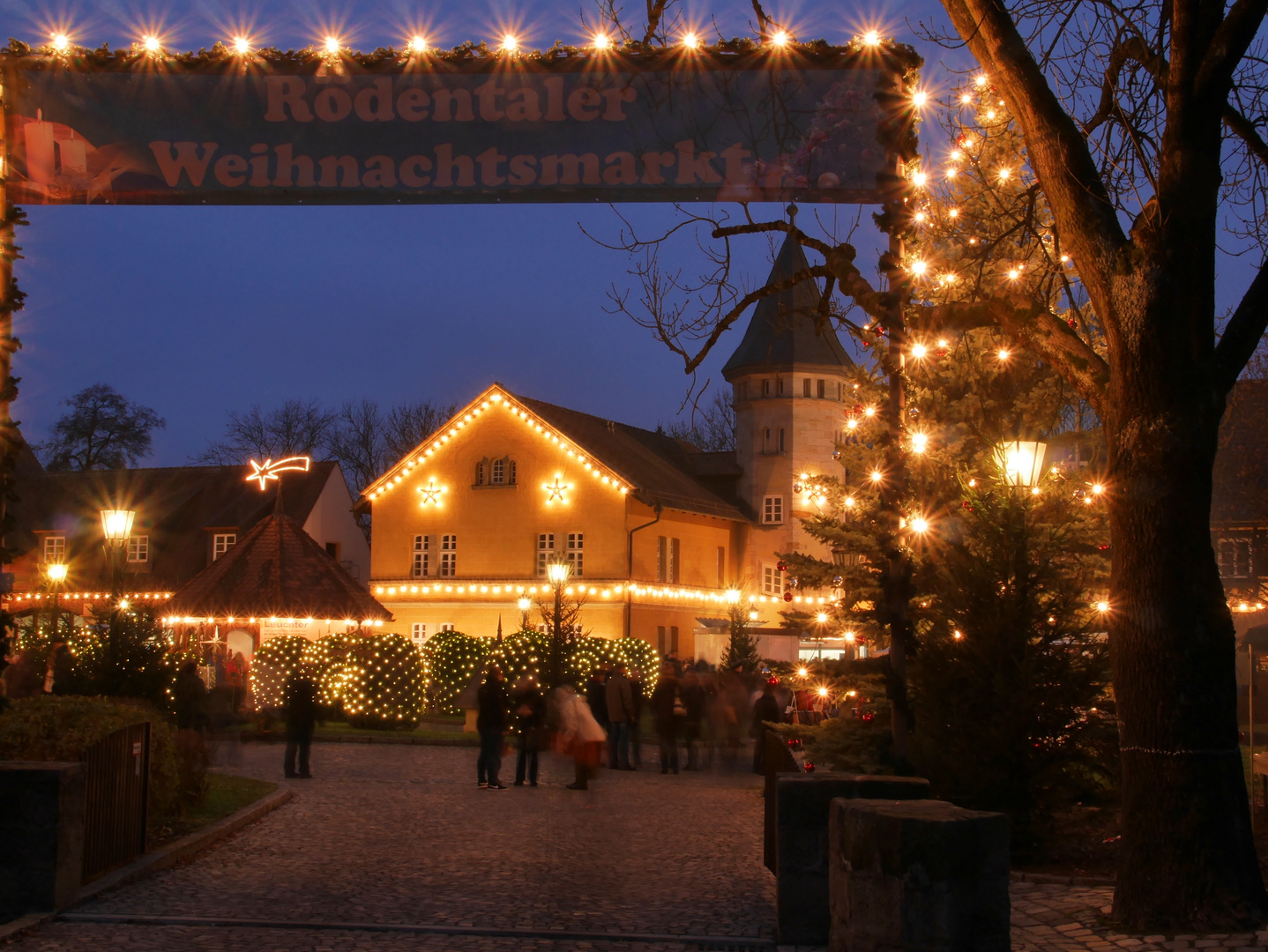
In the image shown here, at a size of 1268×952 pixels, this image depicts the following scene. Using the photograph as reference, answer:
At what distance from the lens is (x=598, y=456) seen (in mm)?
49312

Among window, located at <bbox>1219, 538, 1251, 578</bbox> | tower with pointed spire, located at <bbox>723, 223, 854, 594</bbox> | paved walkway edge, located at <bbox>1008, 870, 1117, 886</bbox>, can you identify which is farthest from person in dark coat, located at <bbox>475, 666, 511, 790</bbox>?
tower with pointed spire, located at <bbox>723, 223, 854, 594</bbox>

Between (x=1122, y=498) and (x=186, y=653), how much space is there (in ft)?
78.9

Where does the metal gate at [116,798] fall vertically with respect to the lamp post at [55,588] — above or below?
below

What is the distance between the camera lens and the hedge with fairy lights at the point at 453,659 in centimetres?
3447

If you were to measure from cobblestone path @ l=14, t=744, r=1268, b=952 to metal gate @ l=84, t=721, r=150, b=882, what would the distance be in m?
0.35

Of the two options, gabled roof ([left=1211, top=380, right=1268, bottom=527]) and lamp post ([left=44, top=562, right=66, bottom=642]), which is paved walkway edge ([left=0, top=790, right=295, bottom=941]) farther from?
gabled roof ([left=1211, top=380, right=1268, bottom=527])

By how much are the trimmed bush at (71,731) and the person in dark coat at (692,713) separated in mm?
11647

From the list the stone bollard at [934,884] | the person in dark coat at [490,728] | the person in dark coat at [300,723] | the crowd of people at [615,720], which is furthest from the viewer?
the person in dark coat at [300,723]

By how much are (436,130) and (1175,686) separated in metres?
6.66

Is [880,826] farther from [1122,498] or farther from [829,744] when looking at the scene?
[829,744]

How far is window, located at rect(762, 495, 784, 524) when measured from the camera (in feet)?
182

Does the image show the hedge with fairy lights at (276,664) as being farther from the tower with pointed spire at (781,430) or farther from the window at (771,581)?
the window at (771,581)

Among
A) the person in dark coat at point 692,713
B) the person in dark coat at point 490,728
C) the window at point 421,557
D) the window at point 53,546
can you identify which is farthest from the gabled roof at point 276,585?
the window at point 53,546

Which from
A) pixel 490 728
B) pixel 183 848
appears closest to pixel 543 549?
pixel 490 728
